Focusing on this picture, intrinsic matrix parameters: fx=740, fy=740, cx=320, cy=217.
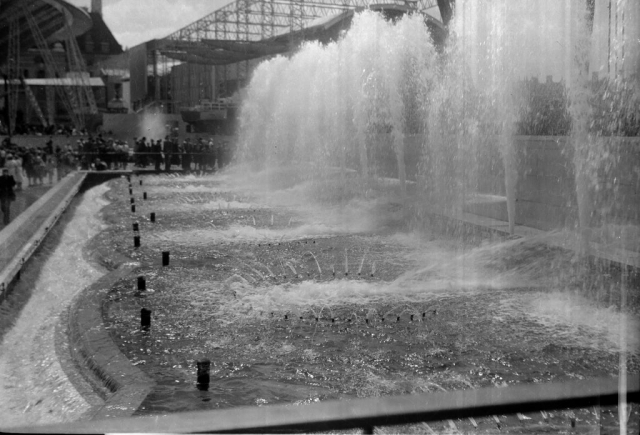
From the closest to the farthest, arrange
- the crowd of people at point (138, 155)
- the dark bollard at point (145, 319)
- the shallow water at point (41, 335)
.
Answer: the shallow water at point (41, 335) → the dark bollard at point (145, 319) → the crowd of people at point (138, 155)

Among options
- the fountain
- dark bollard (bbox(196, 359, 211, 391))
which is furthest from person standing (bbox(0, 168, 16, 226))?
dark bollard (bbox(196, 359, 211, 391))

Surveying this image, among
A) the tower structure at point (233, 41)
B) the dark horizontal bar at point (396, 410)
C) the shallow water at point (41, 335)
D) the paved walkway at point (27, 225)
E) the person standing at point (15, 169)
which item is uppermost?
the tower structure at point (233, 41)

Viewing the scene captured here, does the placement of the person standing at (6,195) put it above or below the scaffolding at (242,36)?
below

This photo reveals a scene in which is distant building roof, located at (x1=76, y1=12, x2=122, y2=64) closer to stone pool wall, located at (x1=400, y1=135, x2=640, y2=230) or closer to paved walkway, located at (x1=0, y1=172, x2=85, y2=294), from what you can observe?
paved walkway, located at (x1=0, y1=172, x2=85, y2=294)

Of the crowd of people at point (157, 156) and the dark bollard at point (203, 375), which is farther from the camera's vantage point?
the crowd of people at point (157, 156)

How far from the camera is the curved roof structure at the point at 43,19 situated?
103ft

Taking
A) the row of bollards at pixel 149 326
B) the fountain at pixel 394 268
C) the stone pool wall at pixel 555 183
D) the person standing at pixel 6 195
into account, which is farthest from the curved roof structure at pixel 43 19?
the row of bollards at pixel 149 326

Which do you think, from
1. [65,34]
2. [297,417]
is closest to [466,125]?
[297,417]

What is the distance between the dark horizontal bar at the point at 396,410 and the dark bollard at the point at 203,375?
96.2 inches

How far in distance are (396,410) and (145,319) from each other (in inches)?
181

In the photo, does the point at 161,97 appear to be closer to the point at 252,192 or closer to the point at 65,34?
the point at 65,34

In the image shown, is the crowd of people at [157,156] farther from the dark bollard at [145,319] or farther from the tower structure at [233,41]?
the dark bollard at [145,319]

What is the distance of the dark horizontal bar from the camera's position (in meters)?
1.99

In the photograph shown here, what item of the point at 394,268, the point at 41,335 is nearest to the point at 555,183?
the point at 394,268
